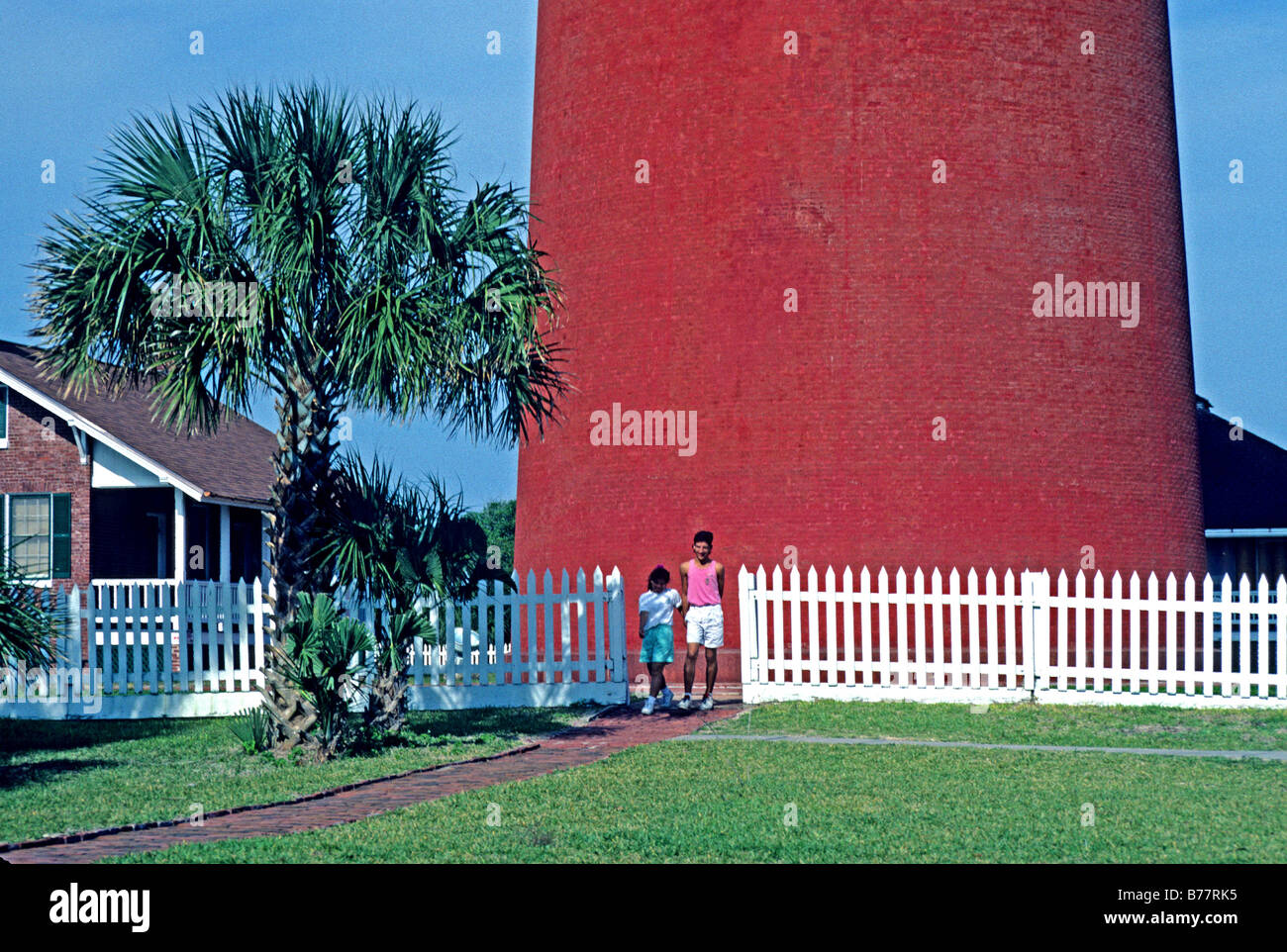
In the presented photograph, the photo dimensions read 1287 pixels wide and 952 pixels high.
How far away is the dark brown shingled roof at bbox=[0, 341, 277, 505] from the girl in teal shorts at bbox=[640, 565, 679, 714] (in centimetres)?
950

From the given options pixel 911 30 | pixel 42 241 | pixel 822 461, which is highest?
pixel 911 30

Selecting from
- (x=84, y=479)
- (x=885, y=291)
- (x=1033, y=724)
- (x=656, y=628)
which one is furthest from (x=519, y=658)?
(x=84, y=479)

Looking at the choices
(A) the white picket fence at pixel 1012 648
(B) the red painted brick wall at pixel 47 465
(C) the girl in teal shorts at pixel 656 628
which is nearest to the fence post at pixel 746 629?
(A) the white picket fence at pixel 1012 648

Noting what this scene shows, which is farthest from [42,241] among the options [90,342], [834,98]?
[834,98]

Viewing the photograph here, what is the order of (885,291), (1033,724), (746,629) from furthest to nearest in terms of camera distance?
(885,291) < (746,629) < (1033,724)

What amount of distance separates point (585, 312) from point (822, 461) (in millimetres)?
3552

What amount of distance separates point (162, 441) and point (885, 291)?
511 inches

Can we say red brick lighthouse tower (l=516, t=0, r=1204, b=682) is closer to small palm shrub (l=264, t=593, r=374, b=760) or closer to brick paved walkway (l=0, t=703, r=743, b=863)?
brick paved walkway (l=0, t=703, r=743, b=863)

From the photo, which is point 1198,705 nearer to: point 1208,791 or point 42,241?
point 1208,791

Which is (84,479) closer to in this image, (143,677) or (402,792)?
(143,677)

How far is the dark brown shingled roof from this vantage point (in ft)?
77.4

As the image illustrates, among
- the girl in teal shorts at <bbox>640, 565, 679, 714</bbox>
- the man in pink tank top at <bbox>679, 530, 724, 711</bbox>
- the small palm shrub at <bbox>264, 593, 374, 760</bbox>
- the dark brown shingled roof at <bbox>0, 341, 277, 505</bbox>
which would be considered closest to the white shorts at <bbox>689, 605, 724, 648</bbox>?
the man in pink tank top at <bbox>679, 530, 724, 711</bbox>

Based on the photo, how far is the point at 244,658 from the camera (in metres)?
17.4

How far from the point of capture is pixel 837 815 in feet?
29.1
